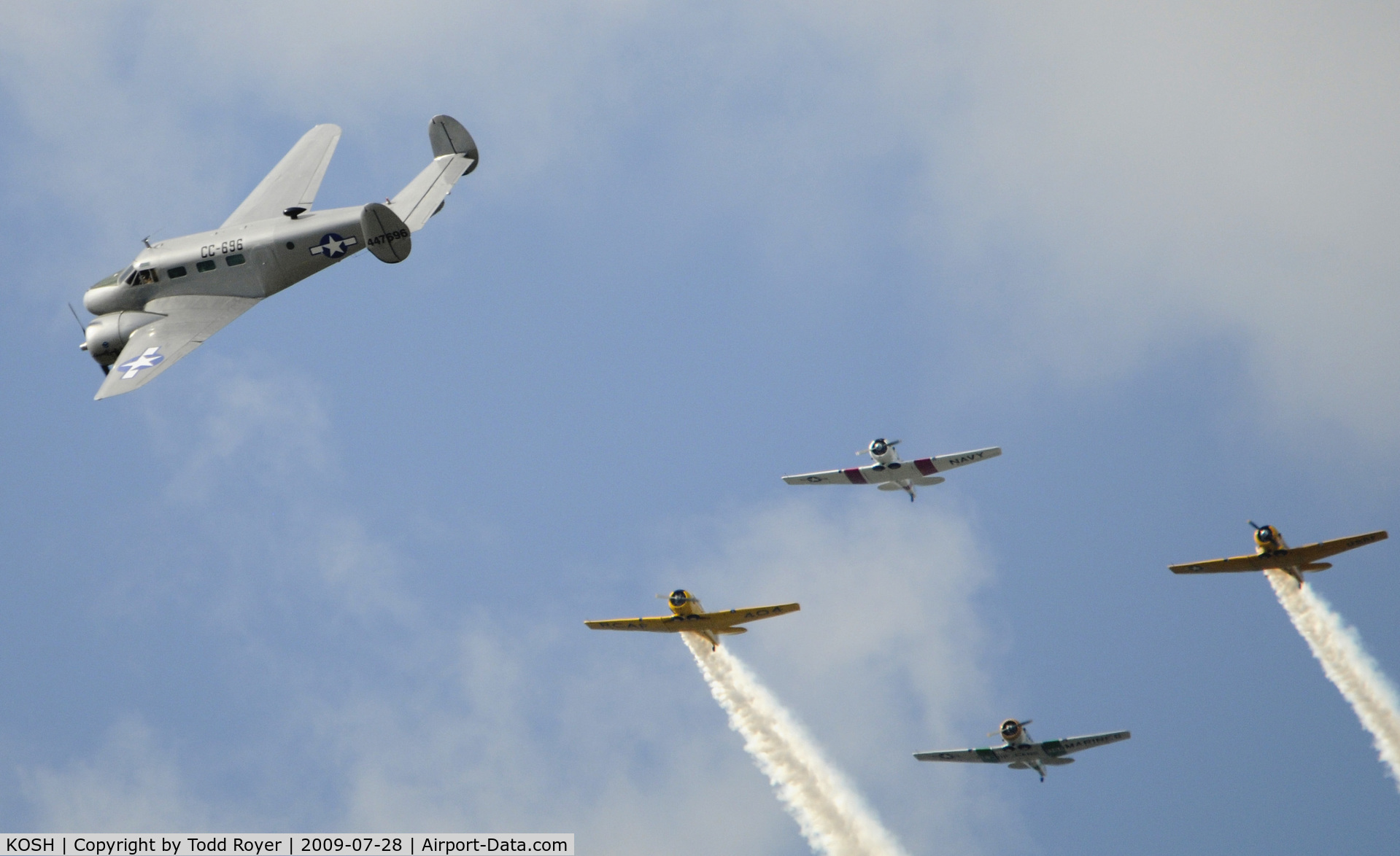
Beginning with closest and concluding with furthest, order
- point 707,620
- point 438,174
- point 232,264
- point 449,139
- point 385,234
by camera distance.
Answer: point 385,234 → point 232,264 → point 438,174 → point 449,139 → point 707,620

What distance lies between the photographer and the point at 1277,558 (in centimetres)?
7644

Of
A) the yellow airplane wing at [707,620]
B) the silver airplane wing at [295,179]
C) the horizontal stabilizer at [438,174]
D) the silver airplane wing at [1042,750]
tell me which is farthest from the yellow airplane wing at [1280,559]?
the silver airplane wing at [295,179]

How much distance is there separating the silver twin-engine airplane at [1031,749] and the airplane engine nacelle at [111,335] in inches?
1634

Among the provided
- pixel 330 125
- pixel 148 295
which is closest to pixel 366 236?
pixel 148 295

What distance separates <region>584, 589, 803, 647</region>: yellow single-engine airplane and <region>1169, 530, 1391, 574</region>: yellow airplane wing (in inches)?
695

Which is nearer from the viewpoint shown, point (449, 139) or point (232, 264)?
point (232, 264)

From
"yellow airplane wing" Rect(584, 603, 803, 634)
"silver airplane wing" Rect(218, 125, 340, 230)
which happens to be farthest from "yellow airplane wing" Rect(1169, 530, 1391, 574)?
"silver airplane wing" Rect(218, 125, 340, 230)

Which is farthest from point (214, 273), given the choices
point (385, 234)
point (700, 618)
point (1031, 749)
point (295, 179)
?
point (1031, 749)

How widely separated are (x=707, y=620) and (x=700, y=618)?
325 mm

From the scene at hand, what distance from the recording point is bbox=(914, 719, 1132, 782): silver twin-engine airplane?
269 ft

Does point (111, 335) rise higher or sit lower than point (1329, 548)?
higher

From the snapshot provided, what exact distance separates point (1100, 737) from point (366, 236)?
39472 mm

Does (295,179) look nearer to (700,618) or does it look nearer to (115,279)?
(115,279)

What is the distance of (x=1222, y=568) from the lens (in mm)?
77438
